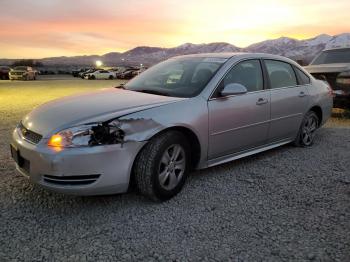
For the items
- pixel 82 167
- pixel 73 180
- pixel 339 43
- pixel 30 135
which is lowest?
pixel 73 180

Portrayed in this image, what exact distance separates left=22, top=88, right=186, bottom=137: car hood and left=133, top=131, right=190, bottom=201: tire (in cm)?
40

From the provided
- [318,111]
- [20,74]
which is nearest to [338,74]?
[318,111]

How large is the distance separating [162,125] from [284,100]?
2380 mm

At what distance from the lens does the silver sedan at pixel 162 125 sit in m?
3.46

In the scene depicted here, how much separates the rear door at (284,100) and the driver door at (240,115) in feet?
0.63

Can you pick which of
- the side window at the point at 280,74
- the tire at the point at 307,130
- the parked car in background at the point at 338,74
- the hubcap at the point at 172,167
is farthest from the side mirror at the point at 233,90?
the parked car in background at the point at 338,74

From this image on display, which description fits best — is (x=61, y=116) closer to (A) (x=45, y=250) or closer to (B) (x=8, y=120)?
(A) (x=45, y=250)

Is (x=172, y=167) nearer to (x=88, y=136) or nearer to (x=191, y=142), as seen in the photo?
(x=191, y=142)

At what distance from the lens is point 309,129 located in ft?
20.5

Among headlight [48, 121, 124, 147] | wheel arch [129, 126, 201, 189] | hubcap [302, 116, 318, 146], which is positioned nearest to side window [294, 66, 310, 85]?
hubcap [302, 116, 318, 146]

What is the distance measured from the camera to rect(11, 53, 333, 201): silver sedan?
3.46 metres

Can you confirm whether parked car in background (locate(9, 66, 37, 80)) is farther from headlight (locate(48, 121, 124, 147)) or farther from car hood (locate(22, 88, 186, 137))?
headlight (locate(48, 121, 124, 147))

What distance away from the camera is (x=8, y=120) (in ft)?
29.2

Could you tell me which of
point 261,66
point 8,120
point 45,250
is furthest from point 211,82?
point 8,120
